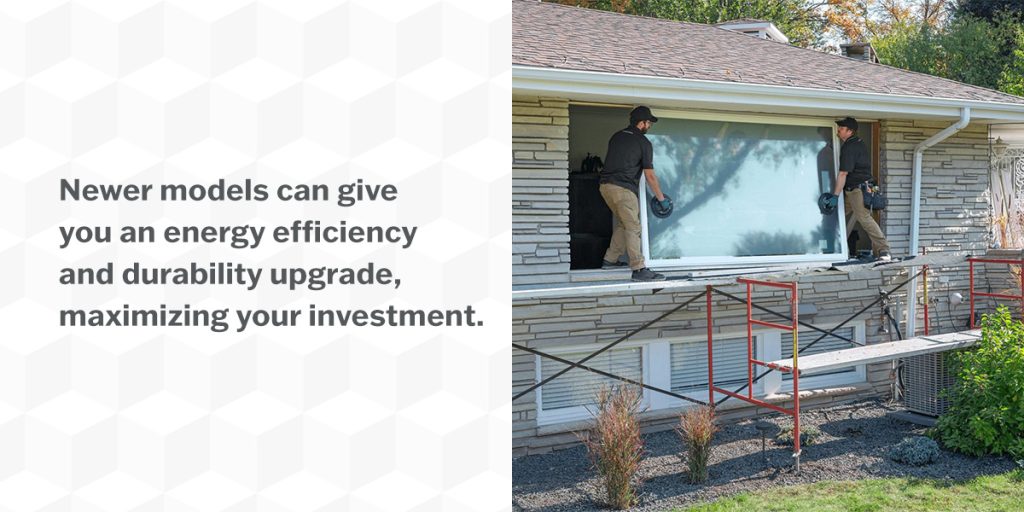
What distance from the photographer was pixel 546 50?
7.84 m

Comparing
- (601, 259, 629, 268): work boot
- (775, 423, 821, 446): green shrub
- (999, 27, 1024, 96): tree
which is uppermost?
(999, 27, 1024, 96): tree

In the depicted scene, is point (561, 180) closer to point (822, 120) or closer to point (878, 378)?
point (822, 120)

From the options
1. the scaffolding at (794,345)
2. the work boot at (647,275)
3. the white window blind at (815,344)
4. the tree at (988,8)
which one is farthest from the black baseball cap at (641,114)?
the tree at (988,8)

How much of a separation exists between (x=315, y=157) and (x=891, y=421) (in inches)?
282

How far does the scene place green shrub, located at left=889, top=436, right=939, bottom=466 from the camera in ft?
24.4

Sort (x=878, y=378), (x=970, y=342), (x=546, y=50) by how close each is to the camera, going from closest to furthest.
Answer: (x=546, y=50) < (x=970, y=342) < (x=878, y=378)

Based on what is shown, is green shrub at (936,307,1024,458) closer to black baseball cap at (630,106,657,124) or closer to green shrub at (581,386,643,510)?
green shrub at (581,386,643,510)

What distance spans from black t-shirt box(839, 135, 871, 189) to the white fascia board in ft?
1.17

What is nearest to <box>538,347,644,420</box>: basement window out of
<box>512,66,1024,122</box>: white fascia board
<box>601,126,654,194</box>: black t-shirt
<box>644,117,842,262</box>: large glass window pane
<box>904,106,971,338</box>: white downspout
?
<box>644,117,842,262</box>: large glass window pane

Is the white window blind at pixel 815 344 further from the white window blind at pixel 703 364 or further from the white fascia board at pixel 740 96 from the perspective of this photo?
the white fascia board at pixel 740 96

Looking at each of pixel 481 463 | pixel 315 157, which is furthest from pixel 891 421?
pixel 315 157

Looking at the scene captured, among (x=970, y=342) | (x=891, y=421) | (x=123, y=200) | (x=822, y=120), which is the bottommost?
(x=891, y=421)

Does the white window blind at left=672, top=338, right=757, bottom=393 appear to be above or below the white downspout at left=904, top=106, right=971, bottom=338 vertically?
below

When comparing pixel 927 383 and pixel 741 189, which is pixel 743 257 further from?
pixel 927 383
